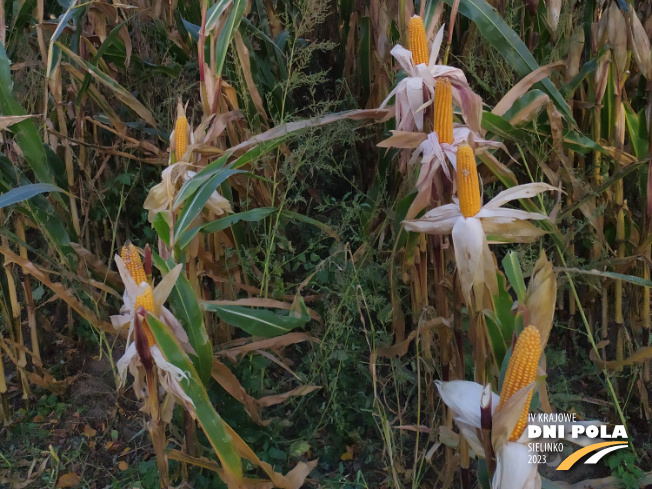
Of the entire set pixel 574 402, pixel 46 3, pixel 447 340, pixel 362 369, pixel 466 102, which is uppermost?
pixel 46 3

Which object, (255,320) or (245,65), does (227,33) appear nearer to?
(245,65)

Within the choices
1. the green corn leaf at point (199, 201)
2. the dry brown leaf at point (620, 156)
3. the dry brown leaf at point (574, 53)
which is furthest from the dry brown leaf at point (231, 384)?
the dry brown leaf at point (574, 53)

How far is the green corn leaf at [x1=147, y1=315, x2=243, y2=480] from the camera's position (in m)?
1.02

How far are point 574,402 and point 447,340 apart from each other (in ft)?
1.91

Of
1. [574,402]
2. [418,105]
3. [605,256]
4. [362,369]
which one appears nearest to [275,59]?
[418,105]

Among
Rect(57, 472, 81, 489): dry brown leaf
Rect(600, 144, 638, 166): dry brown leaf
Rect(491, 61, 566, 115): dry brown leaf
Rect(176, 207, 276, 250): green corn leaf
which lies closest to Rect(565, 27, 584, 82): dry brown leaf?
Rect(600, 144, 638, 166): dry brown leaf

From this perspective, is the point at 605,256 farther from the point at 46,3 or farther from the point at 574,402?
the point at 46,3

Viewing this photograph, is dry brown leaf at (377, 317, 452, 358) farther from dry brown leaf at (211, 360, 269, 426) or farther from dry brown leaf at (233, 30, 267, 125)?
dry brown leaf at (233, 30, 267, 125)

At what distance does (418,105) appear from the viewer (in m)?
1.17

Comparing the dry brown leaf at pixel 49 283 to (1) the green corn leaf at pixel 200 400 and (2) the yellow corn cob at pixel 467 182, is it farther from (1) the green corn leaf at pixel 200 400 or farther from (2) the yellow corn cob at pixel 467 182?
(2) the yellow corn cob at pixel 467 182

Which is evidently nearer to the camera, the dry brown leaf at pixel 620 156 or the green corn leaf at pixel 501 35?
the green corn leaf at pixel 501 35

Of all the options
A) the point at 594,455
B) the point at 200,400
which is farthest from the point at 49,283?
the point at 594,455

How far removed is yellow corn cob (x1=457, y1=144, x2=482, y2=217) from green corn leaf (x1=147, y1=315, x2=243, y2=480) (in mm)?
567

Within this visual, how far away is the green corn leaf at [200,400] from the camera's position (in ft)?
3.35
